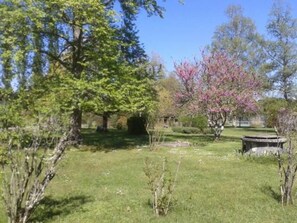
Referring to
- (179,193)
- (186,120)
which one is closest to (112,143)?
(179,193)

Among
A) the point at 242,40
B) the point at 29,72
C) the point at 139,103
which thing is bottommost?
the point at 139,103

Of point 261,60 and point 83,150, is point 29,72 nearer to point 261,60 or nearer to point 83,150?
point 83,150

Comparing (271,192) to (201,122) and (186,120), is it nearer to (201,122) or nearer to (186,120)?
(201,122)

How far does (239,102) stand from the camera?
96.1 feet

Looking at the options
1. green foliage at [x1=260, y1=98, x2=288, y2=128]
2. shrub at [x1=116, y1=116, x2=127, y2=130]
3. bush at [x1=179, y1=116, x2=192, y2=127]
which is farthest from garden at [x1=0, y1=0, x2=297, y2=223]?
green foliage at [x1=260, y1=98, x2=288, y2=128]

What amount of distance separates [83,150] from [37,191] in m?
14.9

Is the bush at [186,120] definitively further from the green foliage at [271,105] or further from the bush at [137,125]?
the bush at [137,125]

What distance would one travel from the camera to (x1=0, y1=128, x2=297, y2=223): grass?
31.4ft

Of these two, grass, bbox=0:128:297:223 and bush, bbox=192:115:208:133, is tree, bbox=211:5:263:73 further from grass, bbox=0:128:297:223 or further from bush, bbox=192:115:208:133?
grass, bbox=0:128:297:223

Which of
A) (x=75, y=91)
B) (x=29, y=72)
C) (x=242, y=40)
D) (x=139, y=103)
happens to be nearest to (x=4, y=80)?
(x=29, y=72)

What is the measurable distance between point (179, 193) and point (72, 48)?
53.0 ft

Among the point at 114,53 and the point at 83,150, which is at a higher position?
the point at 114,53

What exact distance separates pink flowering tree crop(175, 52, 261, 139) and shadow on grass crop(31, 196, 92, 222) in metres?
19.3

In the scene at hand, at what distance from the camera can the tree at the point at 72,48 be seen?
70.8 ft
